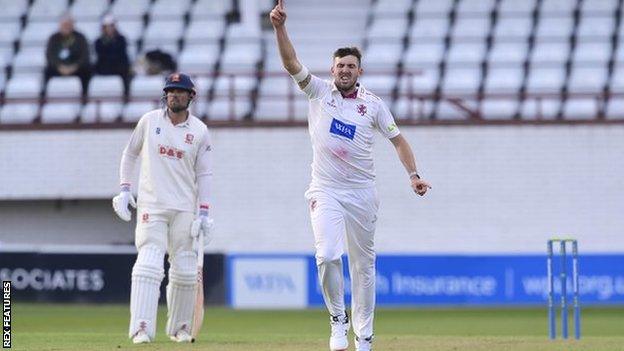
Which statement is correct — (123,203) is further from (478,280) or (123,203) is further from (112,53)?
(112,53)

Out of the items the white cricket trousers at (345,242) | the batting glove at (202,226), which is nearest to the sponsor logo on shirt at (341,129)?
the white cricket trousers at (345,242)

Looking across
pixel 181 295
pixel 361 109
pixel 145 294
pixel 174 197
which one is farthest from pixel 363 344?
pixel 174 197

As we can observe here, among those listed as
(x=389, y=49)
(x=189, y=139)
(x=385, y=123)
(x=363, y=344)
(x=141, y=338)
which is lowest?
(x=363, y=344)

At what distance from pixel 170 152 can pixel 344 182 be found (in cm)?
229

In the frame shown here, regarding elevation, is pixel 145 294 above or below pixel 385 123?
below

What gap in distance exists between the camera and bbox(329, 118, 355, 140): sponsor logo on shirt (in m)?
11.0

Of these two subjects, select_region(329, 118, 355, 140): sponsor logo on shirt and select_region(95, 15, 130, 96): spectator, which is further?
select_region(95, 15, 130, 96): spectator

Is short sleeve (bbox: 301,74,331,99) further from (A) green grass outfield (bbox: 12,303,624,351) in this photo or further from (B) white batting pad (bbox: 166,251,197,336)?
(B) white batting pad (bbox: 166,251,197,336)

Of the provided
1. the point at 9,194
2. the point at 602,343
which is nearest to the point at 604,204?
the point at 9,194

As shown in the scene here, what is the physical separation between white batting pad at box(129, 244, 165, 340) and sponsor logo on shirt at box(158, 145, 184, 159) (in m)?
0.78

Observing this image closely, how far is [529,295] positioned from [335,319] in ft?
36.8

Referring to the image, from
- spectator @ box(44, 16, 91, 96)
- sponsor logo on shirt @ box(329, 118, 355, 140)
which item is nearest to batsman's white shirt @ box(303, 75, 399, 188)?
sponsor logo on shirt @ box(329, 118, 355, 140)

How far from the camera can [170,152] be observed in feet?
42.3

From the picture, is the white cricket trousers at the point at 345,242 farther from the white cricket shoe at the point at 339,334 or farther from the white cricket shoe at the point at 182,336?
the white cricket shoe at the point at 182,336
